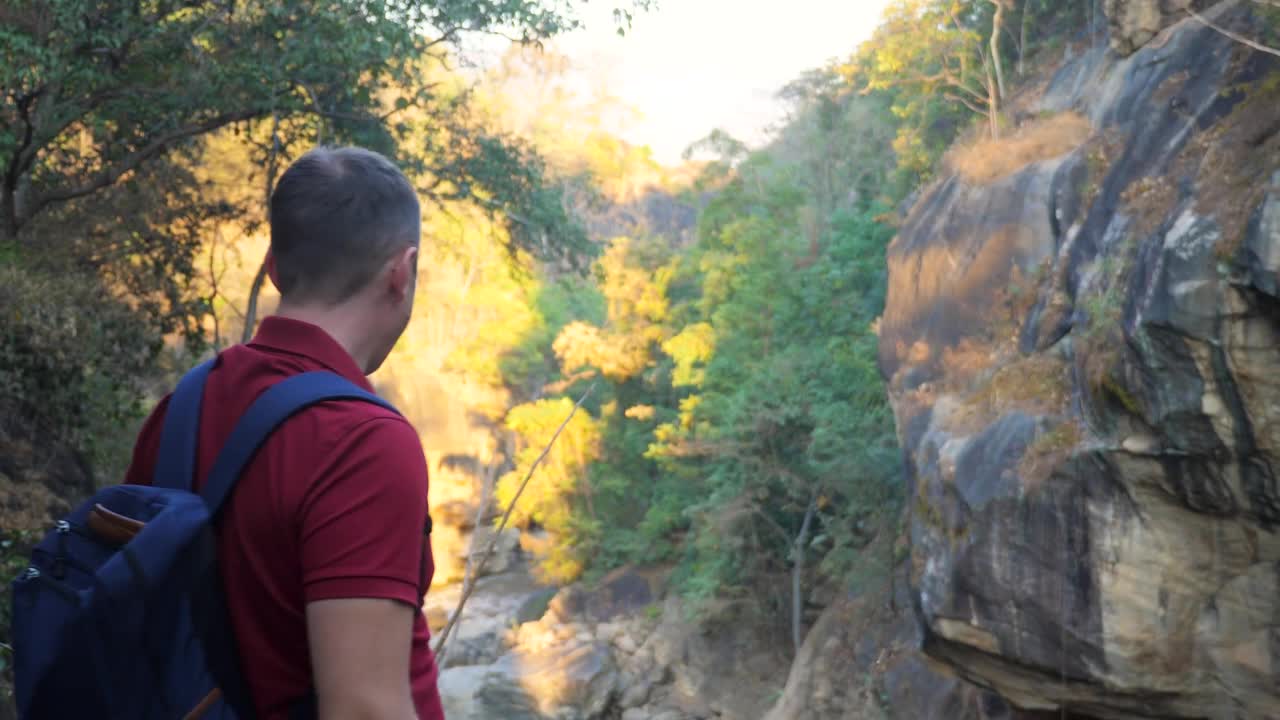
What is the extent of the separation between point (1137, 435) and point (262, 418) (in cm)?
857

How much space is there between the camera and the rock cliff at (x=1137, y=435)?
7867mm

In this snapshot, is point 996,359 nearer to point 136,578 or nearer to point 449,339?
point 136,578

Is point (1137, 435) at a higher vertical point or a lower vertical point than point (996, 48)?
lower

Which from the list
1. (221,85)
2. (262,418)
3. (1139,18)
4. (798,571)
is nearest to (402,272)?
(262,418)

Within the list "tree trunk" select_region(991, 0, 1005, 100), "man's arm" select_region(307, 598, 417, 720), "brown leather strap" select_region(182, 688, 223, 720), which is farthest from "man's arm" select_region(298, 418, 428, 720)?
"tree trunk" select_region(991, 0, 1005, 100)

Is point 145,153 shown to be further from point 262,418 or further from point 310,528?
point 310,528

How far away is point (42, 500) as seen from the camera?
698cm

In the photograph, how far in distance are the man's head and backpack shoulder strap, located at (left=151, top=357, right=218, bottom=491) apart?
0.56 ft

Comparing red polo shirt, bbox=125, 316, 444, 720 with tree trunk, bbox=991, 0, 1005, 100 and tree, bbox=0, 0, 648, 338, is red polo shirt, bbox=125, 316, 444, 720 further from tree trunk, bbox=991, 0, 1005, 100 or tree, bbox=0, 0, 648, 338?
tree trunk, bbox=991, 0, 1005, 100

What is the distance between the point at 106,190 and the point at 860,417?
12963mm

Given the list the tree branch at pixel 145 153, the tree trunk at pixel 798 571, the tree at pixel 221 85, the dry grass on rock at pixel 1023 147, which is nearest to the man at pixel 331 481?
the tree at pixel 221 85

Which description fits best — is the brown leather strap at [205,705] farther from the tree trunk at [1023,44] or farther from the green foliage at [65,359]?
the tree trunk at [1023,44]

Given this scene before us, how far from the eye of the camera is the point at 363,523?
1.25 metres

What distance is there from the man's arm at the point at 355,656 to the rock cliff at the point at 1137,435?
24.3 ft
